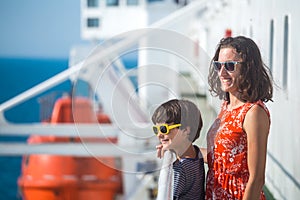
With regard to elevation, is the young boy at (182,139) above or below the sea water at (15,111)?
above

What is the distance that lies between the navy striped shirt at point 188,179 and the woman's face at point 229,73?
1.03ft

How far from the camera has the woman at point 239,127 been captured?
3035mm

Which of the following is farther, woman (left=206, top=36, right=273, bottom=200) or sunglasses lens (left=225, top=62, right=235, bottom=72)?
sunglasses lens (left=225, top=62, right=235, bottom=72)

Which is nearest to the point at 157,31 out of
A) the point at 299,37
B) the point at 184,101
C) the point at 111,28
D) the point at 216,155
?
the point at 184,101

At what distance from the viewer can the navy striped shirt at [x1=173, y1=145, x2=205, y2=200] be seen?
10.6 ft

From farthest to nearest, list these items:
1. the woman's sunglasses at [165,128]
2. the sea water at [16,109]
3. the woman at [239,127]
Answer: the sea water at [16,109] → the woman's sunglasses at [165,128] → the woman at [239,127]

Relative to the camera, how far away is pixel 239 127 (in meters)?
3.10

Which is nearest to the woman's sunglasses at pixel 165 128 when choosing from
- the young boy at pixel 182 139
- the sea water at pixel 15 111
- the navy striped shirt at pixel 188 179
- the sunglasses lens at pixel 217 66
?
the young boy at pixel 182 139

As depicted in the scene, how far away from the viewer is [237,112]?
313cm

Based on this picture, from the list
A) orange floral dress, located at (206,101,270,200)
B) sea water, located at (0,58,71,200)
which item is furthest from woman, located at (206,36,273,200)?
sea water, located at (0,58,71,200)

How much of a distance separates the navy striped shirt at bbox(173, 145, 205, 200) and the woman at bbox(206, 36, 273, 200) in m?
0.04

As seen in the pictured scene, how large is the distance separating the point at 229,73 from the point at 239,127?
22 cm

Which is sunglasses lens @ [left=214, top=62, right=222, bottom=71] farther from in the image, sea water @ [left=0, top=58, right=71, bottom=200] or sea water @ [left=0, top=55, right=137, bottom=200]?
sea water @ [left=0, top=58, right=71, bottom=200]

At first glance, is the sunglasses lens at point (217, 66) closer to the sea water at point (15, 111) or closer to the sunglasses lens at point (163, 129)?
the sunglasses lens at point (163, 129)
